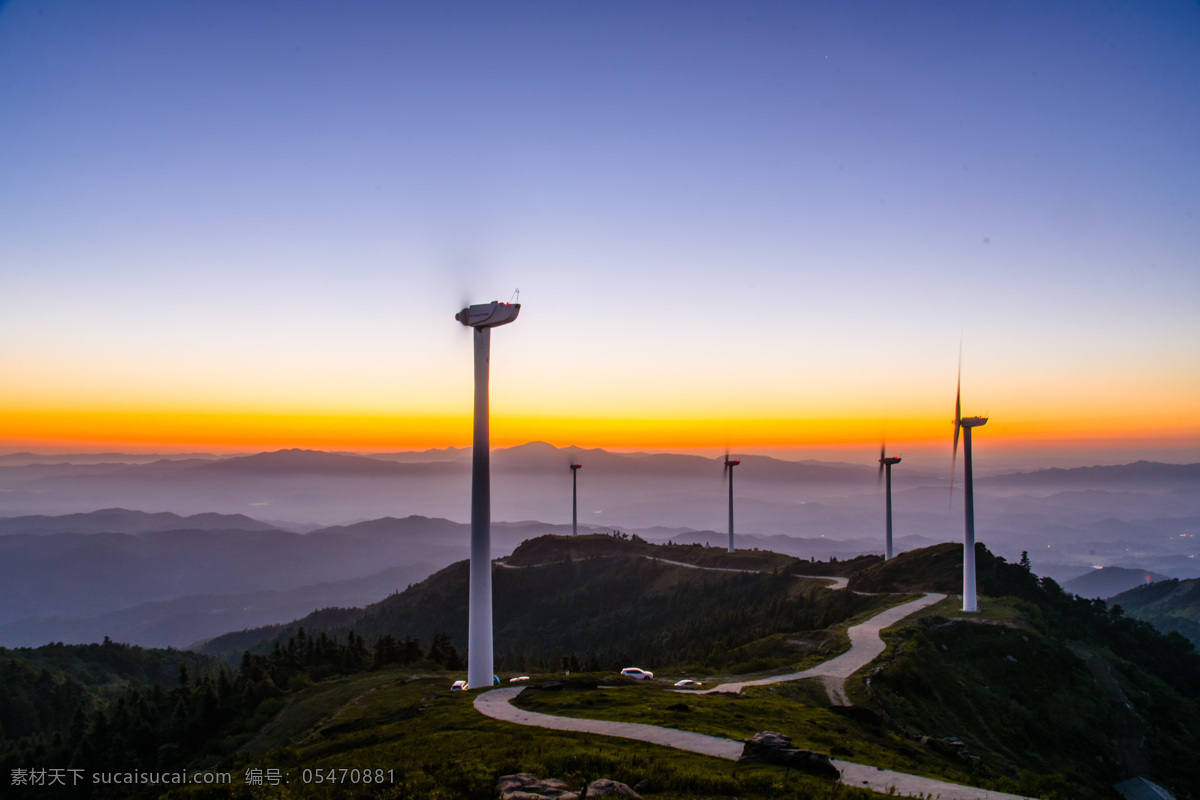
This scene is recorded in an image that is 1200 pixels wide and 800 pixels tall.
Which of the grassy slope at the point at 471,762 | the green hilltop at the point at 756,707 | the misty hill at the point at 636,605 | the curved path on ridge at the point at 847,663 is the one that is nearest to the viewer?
the grassy slope at the point at 471,762

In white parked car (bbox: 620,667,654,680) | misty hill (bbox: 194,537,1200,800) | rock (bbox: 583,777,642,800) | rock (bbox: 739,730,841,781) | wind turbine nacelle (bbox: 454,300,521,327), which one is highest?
wind turbine nacelle (bbox: 454,300,521,327)

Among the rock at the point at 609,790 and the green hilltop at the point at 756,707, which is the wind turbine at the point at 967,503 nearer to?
the green hilltop at the point at 756,707

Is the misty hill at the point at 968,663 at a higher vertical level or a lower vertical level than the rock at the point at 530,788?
lower

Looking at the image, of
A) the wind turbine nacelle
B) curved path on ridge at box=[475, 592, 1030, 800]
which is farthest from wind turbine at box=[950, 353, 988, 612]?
the wind turbine nacelle

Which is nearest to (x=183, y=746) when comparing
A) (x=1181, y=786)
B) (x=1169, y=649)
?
(x=1181, y=786)

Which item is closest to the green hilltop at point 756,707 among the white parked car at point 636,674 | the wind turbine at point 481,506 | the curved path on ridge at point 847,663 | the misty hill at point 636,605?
the misty hill at point 636,605

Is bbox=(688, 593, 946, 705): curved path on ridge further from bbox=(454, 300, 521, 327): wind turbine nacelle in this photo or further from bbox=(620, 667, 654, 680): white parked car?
bbox=(454, 300, 521, 327): wind turbine nacelle

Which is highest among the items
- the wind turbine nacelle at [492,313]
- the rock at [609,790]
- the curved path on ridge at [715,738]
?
the wind turbine nacelle at [492,313]
